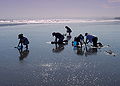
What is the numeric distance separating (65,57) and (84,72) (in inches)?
168

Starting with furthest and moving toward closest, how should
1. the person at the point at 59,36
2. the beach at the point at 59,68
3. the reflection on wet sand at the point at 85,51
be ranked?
the person at the point at 59,36, the reflection on wet sand at the point at 85,51, the beach at the point at 59,68

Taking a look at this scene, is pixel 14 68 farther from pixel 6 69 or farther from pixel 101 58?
pixel 101 58

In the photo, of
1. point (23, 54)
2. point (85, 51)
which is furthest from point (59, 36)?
point (23, 54)

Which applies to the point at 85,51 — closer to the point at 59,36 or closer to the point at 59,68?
the point at 59,36

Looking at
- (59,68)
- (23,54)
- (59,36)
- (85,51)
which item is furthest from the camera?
(59,36)

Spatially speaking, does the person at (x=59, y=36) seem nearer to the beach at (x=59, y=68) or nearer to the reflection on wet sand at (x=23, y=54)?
the beach at (x=59, y=68)

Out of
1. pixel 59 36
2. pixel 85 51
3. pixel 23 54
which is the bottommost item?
pixel 23 54

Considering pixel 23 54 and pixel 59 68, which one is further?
pixel 23 54

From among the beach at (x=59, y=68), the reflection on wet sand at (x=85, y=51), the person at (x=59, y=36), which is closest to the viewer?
the beach at (x=59, y=68)

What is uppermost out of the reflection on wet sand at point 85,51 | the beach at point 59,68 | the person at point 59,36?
the person at point 59,36

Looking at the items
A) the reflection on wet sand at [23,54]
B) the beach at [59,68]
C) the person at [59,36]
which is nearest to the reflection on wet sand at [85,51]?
the beach at [59,68]

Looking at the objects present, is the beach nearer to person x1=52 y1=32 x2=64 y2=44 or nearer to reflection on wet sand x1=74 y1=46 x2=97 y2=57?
reflection on wet sand x1=74 y1=46 x2=97 y2=57

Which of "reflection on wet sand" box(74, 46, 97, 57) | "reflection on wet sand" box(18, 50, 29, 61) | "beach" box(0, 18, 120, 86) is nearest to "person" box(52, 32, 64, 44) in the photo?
"reflection on wet sand" box(74, 46, 97, 57)

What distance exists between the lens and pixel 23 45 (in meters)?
23.4
